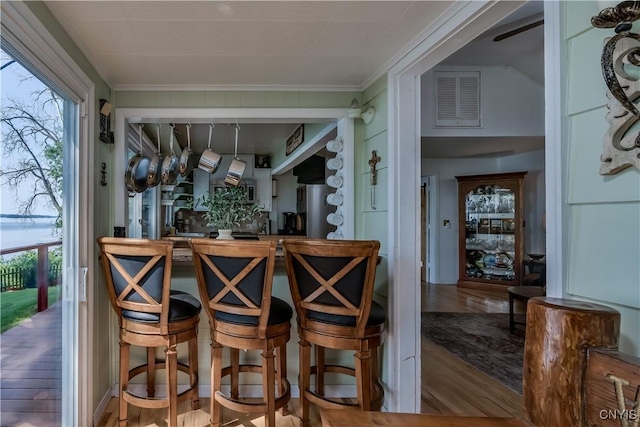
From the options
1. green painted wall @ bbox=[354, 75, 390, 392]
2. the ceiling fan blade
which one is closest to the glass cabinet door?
the ceiling fan blade

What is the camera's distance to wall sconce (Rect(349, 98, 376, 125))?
230 centimetres

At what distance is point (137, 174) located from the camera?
2375mm

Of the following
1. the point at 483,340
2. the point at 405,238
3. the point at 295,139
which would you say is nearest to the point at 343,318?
the point at 405,238

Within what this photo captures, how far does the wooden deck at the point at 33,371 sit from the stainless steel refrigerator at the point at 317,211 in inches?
138

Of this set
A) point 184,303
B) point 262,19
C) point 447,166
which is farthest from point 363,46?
point 447,166

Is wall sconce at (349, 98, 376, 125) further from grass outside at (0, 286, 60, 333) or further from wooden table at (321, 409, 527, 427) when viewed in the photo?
grass outside at (0, 286, 60, 333)

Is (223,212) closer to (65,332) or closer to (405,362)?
(65,332)

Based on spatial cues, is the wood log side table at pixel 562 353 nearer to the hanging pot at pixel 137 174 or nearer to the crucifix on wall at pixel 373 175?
the crucifix on wall at pixel 373 175

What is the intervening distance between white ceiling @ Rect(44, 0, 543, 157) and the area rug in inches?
103

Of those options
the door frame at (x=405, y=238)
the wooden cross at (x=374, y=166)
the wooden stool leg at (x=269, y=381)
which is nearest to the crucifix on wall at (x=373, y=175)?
the wooden cross at (x=374, y=166)

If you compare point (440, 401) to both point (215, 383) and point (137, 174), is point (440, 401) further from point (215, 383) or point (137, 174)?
point (137, 174)

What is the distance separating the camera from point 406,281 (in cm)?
203

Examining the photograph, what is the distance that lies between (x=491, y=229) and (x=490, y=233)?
8 centimetres

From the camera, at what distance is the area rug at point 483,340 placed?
2.90 meters
